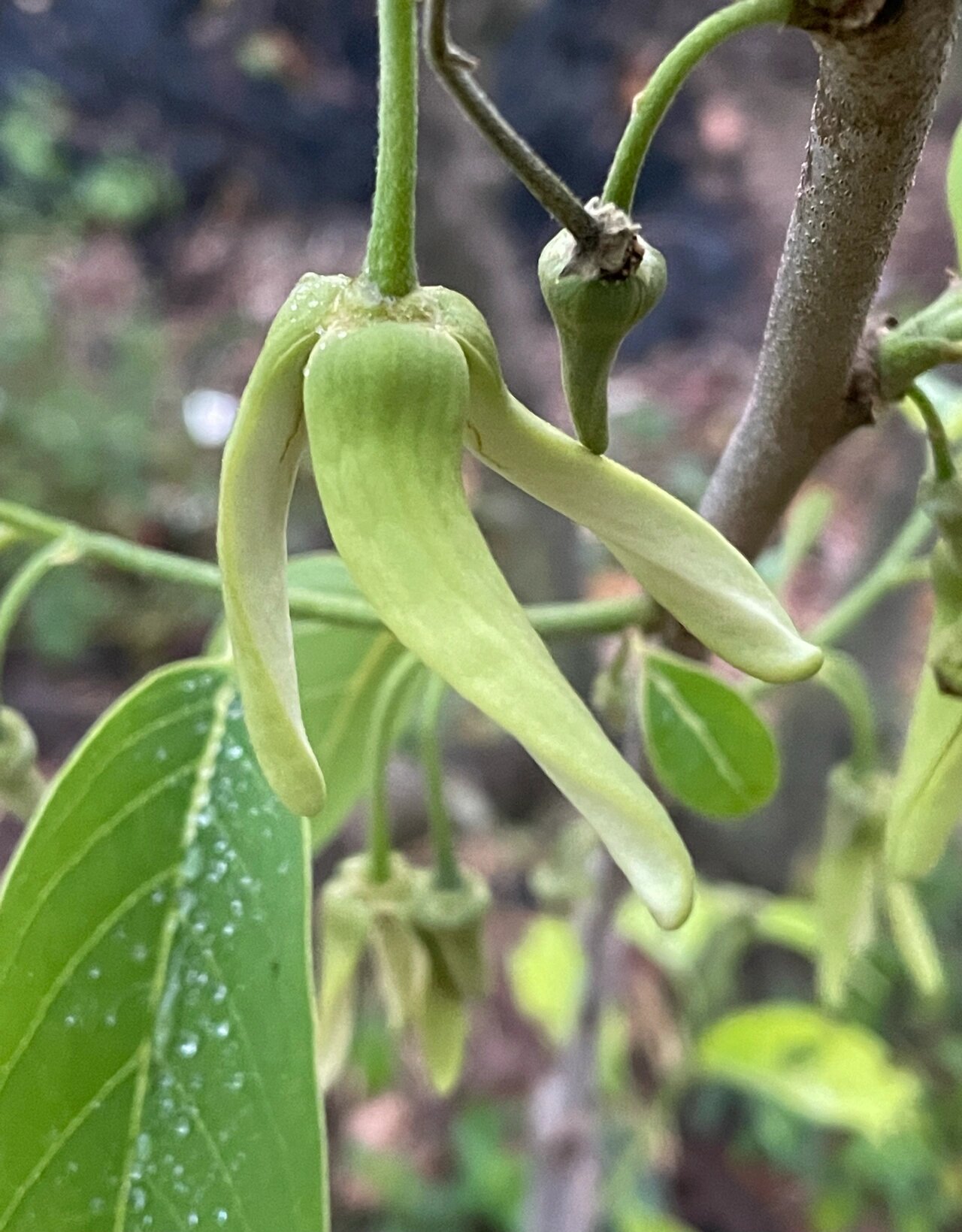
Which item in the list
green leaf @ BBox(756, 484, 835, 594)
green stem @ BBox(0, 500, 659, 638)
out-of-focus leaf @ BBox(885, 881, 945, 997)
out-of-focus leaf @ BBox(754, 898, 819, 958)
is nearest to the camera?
green stem @ BBox(0, 500, 659, 638)

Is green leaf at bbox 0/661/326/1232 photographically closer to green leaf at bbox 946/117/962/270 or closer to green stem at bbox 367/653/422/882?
green stem at bbox 367/653/422/882

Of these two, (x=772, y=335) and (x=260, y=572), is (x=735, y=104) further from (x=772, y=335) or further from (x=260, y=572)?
(x=260, y=572)

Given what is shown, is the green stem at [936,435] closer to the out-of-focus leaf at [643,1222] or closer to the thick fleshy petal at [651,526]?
the thick fleshy petal at [651,526]

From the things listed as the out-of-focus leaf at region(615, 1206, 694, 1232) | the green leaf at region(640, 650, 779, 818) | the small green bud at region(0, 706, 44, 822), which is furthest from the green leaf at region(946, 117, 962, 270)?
the out-of-focus leaf at region(615, 1206, 694, 1232)

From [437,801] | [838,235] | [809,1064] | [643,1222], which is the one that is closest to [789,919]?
[809,1064]

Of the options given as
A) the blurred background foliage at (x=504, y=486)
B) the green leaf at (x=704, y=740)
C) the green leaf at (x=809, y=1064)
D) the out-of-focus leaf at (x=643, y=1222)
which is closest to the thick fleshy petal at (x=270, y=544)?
the green leaf at (x=704, y=740)

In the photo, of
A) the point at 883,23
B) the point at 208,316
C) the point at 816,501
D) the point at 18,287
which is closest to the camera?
the point at 883,23

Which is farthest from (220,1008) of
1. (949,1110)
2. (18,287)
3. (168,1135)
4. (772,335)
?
(18,287)
